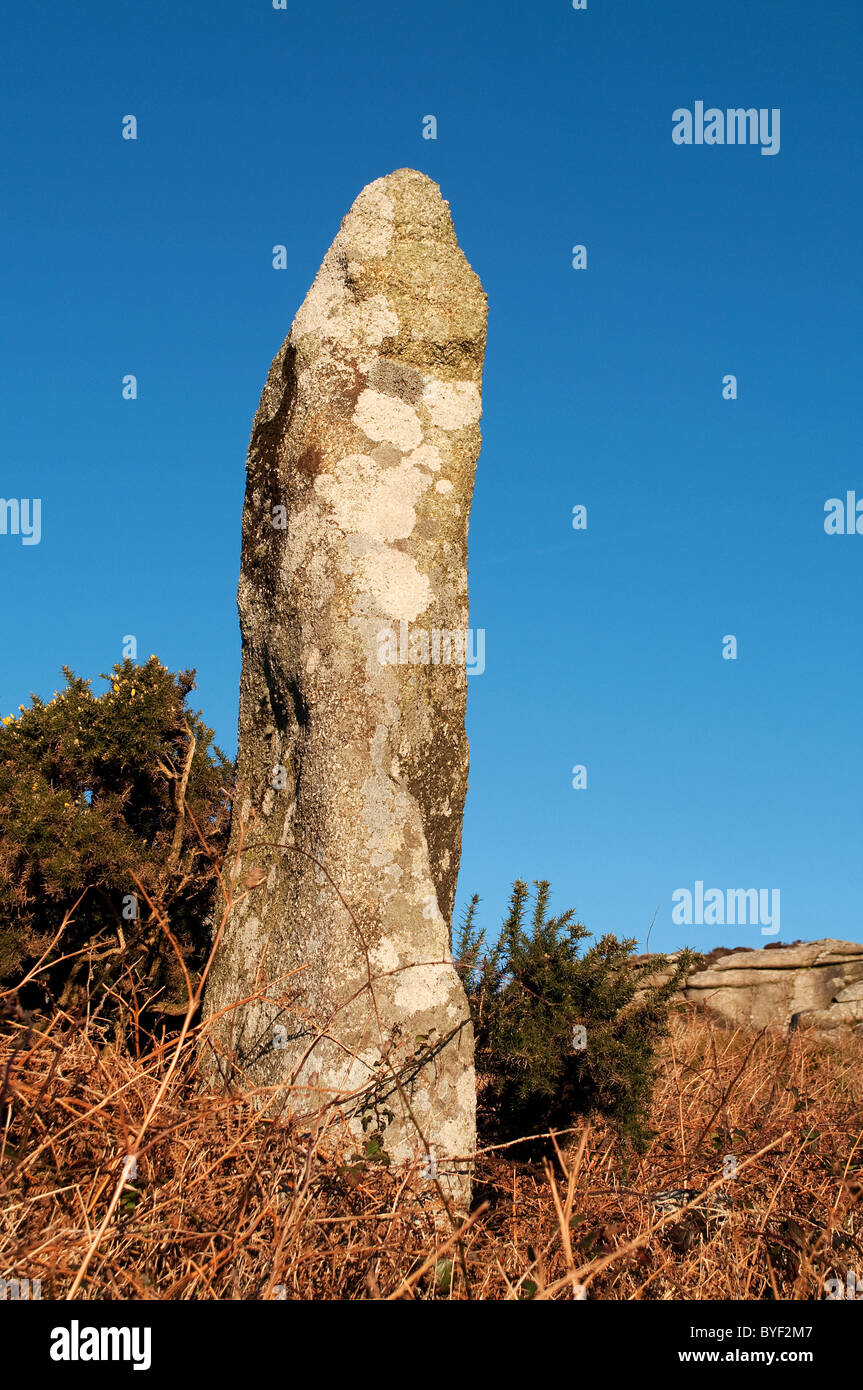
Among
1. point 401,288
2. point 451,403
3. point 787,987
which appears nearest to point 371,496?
point 451,403

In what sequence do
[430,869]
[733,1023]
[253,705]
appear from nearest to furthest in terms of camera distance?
[430,869], [253,705], [733,1023]

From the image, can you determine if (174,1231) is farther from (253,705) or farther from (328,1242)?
(253,705)

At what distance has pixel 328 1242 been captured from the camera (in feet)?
10.5

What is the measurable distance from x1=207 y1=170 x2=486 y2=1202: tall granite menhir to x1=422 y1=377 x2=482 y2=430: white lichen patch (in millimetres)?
11

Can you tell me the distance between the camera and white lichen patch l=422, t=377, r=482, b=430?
193 inches

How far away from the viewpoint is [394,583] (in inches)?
→ 181

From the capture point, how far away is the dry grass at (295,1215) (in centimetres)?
288

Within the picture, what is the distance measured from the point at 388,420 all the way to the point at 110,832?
2.83m

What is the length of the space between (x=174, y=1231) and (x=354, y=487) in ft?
9.65

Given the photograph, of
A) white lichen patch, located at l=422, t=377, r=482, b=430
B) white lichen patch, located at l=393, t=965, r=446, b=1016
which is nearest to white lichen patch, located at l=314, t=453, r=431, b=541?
white lichen patch, located at l=422, t=377, r=482, b=430

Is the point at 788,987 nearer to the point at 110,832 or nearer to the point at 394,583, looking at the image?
the point at 110,832

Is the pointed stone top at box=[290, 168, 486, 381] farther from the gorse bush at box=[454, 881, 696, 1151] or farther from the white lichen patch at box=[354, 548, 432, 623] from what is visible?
the gorse bush at box=[454, 881, 696, 1151]
